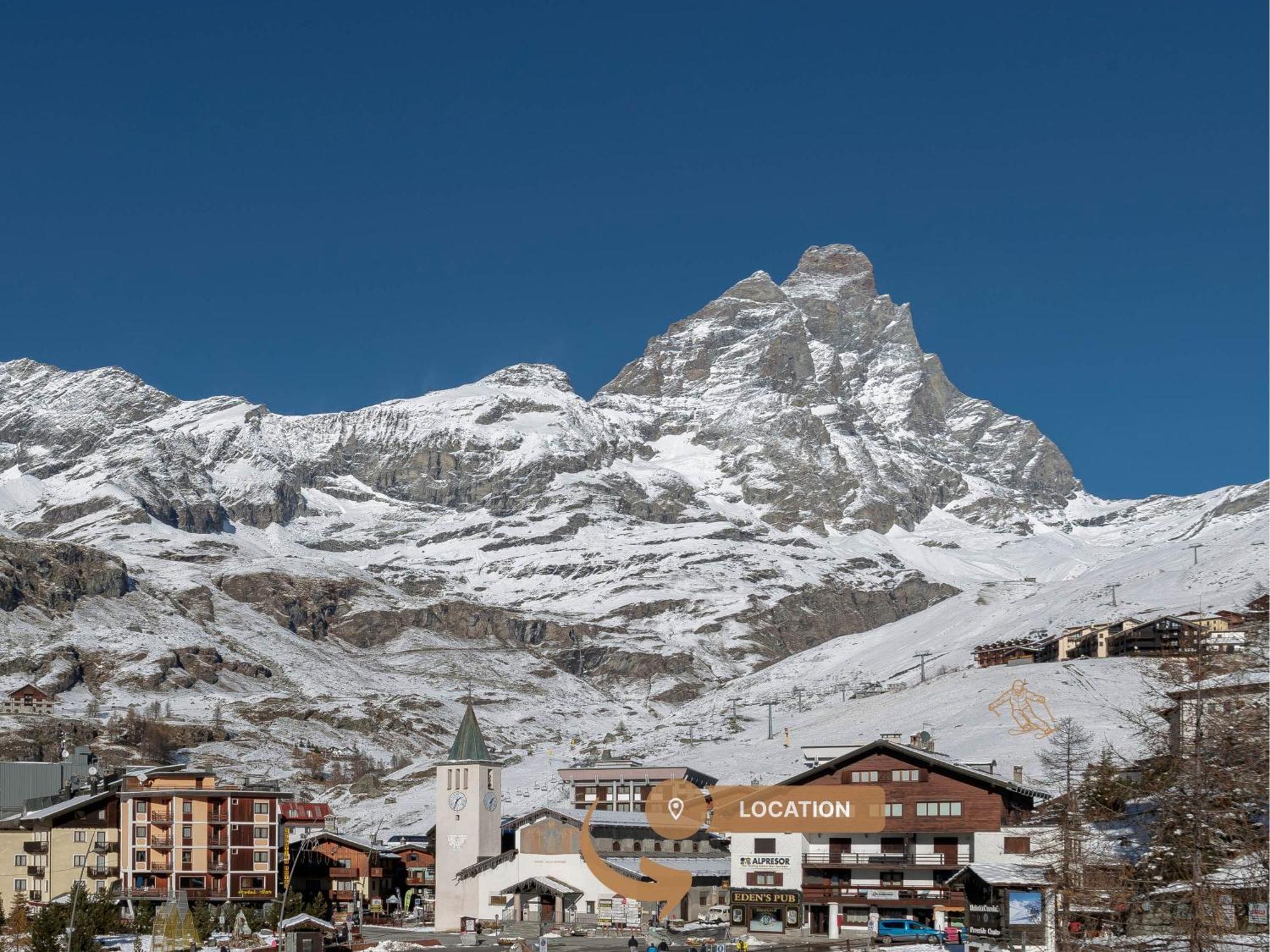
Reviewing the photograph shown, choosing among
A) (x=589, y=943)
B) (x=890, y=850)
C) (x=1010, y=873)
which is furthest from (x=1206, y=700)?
(x=890, y=850)

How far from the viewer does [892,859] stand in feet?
305

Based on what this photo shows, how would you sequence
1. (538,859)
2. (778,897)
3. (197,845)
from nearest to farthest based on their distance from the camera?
(778,897) < (538,859) < (197,845)

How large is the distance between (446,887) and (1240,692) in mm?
73571

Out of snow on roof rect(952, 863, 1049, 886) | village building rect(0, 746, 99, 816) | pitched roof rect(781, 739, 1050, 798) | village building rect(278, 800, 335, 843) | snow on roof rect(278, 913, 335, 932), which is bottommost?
snow on roof rect(278, 913, 335, 932)

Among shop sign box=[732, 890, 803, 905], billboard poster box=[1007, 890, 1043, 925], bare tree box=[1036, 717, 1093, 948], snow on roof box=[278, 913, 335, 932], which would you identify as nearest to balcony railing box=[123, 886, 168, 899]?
snow on roof box=[278, 913, 335, 932]

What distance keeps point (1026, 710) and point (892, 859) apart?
67578mm

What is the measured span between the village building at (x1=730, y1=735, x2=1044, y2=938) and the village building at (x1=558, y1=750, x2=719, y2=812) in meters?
36.8

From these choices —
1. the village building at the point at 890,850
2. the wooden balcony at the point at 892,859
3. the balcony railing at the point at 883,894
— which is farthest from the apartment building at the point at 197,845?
the balcony railing at the point at 883,894

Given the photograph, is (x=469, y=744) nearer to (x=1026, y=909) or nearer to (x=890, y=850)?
(x=890, y=850)

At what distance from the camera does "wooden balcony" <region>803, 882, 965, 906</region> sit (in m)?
89.7

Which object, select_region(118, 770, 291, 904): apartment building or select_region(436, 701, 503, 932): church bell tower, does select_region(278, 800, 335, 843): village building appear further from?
select_region(436, 701, 503, 932): church bell tower

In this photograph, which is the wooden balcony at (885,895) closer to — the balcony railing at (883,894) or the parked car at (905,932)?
the balcony railing at (883,894)

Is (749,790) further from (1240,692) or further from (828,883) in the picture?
(1240,692)

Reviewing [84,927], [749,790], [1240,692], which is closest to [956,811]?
[749,790]
